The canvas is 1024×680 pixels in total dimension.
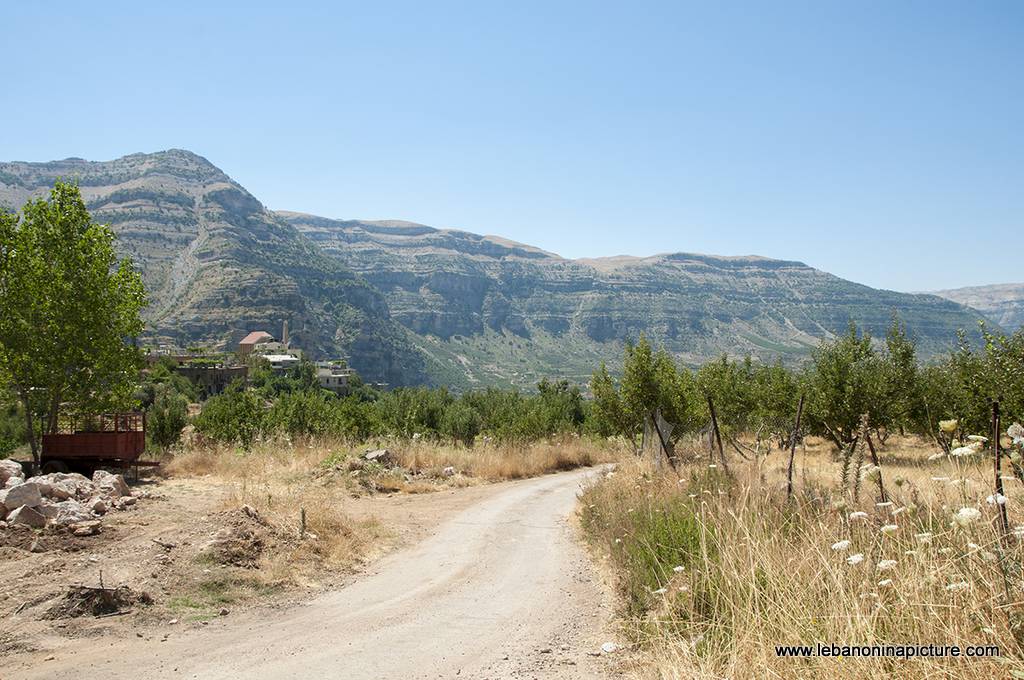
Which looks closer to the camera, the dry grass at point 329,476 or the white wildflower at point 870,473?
the white wildflower at point 870,473

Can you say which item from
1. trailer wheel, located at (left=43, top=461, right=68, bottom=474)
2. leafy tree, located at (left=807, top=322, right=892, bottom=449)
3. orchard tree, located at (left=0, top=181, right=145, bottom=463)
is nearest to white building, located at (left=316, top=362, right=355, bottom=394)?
orchard tree, located at (left=0, top=181, right=145, bottom=463)

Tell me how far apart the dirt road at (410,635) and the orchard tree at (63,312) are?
1102cm

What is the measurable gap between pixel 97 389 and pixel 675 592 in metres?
16.5

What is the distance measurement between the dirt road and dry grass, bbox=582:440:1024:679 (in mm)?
1035

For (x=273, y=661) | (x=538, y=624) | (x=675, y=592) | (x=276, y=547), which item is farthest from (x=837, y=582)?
(x=276, y=547)

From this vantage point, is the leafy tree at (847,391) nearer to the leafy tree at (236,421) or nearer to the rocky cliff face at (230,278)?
the leafy tree at (236,421)

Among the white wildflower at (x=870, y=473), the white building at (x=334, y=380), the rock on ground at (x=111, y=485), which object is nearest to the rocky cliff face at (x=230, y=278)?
the white building at (x=334, y=380)

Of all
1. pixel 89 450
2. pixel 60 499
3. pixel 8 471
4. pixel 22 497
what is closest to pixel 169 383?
pixel 89 450

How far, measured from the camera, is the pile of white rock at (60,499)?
8688 millimetres

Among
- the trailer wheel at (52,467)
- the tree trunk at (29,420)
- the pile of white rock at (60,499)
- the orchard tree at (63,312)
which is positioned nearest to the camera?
the pile of white rock at (60,499)

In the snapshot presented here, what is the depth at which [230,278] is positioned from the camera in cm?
14350

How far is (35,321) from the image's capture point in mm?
15789

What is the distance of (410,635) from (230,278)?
495 feet

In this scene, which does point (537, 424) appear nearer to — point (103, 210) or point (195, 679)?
point (195, 679)
